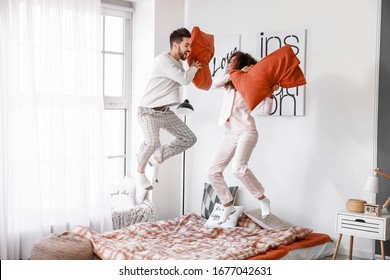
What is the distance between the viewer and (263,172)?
6.09 m

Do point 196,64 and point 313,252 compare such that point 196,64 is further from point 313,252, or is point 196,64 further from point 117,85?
point 117,85

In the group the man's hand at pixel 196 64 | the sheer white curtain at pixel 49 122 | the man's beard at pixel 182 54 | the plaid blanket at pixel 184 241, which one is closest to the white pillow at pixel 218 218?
the plaid blanket at pixel 184 241

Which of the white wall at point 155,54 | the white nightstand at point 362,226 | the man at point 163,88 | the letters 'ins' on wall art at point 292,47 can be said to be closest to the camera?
the man at point 163,88

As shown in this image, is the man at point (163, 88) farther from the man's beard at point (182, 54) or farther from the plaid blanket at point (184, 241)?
the plaid blanket at point (184, 241)

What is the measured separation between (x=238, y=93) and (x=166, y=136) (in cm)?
166

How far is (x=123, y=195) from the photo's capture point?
6230 mm

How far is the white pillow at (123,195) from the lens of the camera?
6.16 m

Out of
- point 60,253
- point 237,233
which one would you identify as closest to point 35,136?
point 60,253

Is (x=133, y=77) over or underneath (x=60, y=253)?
over

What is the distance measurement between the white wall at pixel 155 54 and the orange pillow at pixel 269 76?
Result: 6.10 feet

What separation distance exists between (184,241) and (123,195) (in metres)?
1.17

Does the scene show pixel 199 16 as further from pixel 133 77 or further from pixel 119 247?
pixel 119 247

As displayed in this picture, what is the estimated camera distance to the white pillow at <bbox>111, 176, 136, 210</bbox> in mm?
6160

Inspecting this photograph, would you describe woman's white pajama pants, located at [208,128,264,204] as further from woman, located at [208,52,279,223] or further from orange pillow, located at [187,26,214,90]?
orange pillow, located at [187,26,214,90]
